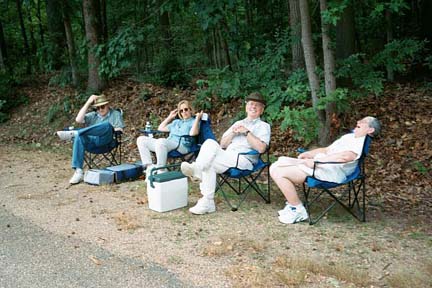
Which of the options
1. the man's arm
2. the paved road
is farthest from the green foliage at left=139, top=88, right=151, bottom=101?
the paved road

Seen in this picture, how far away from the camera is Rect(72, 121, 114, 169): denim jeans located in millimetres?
5191

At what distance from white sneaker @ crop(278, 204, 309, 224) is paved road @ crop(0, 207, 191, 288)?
120 cm

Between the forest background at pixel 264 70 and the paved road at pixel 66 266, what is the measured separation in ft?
7.83

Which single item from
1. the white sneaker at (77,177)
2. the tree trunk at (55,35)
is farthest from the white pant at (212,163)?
the tree trunk at (55,35)

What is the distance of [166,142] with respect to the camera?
4828mm

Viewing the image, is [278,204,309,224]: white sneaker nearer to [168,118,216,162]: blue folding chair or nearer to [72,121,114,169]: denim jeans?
[168,118,216,162]: blue folding chair

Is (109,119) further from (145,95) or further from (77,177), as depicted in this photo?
(145,95)

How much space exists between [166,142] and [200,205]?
1.07m

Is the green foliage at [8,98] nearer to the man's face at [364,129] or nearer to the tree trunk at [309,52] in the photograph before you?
the tree trunk at [309,52]

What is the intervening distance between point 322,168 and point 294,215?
44 cm

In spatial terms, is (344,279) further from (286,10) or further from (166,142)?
(286,10)

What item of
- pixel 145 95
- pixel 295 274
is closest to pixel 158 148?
pixel 295 274

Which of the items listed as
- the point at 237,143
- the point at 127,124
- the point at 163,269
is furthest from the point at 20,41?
the point at 163,269

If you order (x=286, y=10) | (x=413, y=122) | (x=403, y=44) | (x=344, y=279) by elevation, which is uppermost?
(x=286, y=10)
